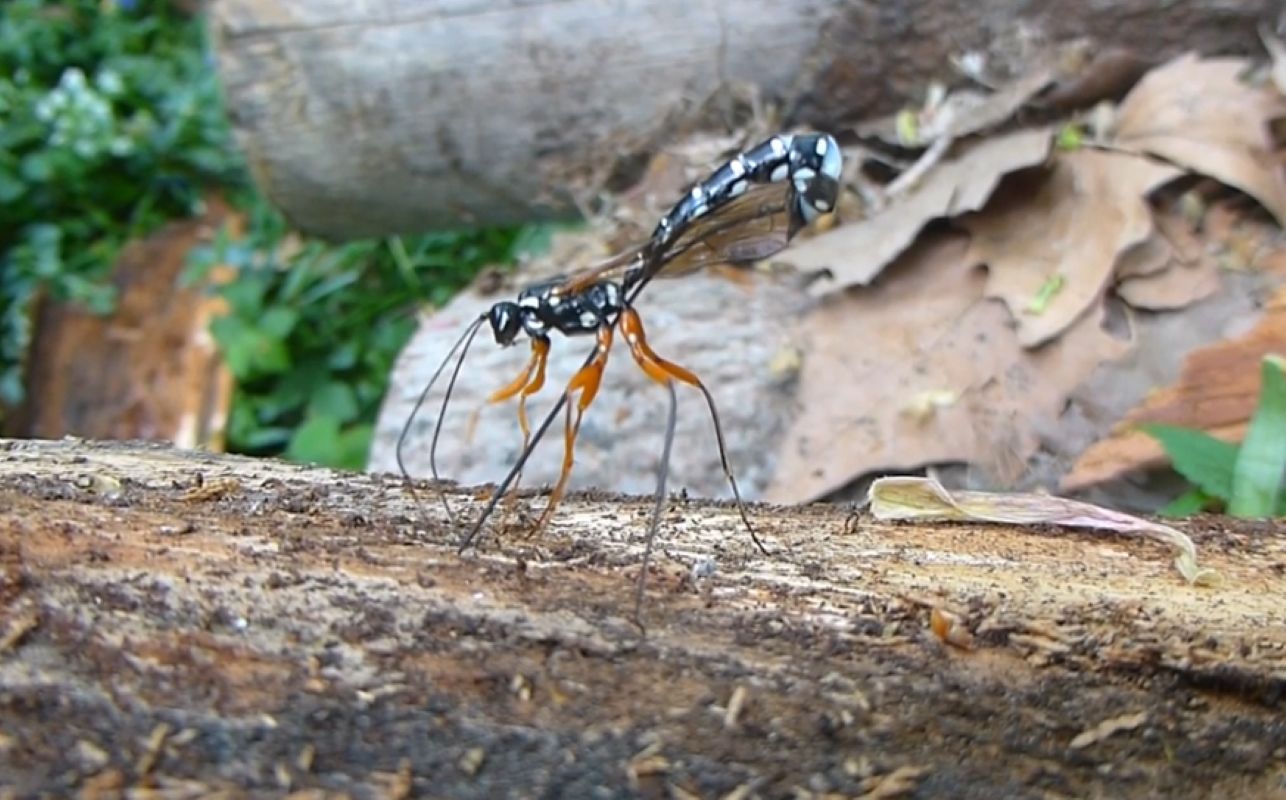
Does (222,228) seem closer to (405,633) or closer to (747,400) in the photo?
(747,400)

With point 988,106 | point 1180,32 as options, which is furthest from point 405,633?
point 1180,32

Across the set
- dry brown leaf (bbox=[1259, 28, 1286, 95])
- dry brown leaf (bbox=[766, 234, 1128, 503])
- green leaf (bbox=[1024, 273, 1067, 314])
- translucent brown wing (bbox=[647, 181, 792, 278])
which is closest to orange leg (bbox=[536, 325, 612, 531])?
translucent brown wing (bbox=[647, 181, 792, 278])

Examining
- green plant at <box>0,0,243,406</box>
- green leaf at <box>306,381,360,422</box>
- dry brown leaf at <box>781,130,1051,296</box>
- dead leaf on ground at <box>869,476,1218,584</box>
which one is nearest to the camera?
dead leaf on ground at <box>869,476,1218,584</box>

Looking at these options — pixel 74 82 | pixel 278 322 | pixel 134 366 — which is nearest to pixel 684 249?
pixel 278 322

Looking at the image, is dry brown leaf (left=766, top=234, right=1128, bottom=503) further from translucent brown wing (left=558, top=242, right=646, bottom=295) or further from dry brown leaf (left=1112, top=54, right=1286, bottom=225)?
translucent brown wing (left=558, top=242, right=646, bottom=295)

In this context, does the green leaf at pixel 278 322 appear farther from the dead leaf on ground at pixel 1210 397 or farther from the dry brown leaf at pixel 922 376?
the dead leaf on ground at pixel 1210 397

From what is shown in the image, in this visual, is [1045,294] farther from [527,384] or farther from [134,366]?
[134,366]

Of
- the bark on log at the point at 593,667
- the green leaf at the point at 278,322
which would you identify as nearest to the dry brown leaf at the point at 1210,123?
the bark on log at the point at 593,667
